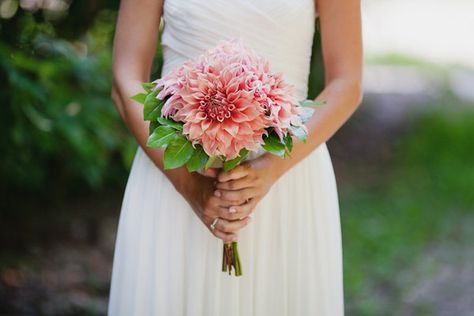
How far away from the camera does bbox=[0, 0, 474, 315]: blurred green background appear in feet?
12.1

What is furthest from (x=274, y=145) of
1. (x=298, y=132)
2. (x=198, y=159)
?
(x=198, y=159)

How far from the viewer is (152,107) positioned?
1.79 metres

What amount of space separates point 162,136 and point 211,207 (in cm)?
33

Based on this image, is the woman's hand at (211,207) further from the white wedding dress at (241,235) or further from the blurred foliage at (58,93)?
the blurred foliage at (58,93)

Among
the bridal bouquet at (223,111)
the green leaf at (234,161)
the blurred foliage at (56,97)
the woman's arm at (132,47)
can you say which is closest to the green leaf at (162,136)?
the bridal bouquet at (223,111)

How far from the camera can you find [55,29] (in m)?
4.03

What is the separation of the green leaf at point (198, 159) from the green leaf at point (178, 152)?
2 centimetres

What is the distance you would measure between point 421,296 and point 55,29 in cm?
311

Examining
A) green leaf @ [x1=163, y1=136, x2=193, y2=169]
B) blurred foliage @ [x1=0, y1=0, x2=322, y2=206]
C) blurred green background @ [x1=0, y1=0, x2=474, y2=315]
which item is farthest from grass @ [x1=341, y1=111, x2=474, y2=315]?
green leaf @ [x1=163, y1=136, x2=193, y2=169]

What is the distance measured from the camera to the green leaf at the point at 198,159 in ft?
5.71

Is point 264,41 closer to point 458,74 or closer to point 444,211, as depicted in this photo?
point 444,211

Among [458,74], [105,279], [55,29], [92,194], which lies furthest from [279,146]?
[458,74]

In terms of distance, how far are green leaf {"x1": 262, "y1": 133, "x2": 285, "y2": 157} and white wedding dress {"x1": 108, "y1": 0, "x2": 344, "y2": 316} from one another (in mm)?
414

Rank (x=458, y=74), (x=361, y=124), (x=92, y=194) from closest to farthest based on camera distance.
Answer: (x=92, y=194) < (x=361, y=124) < (x=458, y=74)
